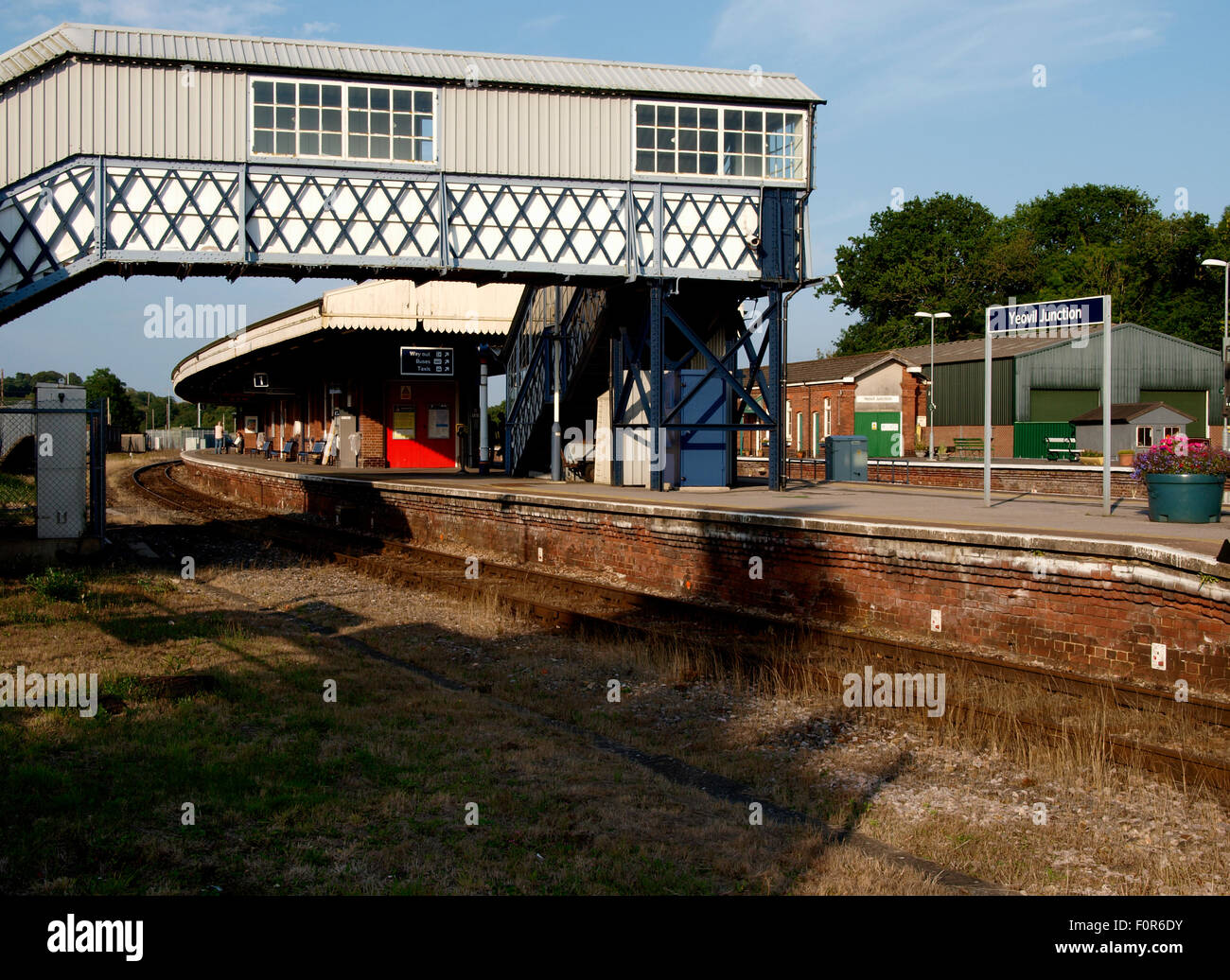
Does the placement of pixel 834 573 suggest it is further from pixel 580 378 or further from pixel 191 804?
pixel 580 378

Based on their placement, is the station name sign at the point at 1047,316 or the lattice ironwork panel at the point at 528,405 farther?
the lattice ironwork panel at the point at 528,405

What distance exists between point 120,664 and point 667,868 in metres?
5.80

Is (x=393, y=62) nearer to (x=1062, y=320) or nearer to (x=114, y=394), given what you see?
(x=1062, y=320)

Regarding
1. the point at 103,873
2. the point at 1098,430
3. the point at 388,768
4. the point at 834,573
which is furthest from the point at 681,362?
the point at 1098,430

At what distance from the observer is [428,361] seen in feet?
112

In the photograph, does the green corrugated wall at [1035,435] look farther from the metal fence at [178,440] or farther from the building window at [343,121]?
the metal fence at [178,440]

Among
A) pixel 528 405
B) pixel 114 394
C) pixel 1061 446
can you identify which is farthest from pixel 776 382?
pixel 114 394

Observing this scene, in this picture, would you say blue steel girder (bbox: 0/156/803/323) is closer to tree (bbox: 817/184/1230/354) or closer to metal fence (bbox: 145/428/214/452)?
tree (bbox: 817/184/1230/354)

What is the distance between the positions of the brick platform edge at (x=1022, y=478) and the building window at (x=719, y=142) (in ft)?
21.6

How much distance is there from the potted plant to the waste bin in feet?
40.9

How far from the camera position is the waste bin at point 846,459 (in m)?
25.9

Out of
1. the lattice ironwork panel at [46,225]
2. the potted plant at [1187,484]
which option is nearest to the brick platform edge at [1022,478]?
the potted plant at [1187,484]

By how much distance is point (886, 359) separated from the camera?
49969mm

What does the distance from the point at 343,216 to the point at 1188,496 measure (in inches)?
546
